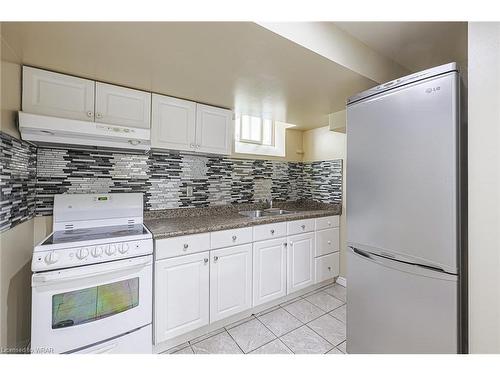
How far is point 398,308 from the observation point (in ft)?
3.97

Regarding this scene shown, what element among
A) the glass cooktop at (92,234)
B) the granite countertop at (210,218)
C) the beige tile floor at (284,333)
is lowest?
the beige tile floor at (284,333)

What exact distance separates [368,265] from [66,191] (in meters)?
2.23

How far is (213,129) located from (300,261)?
63.3 inches

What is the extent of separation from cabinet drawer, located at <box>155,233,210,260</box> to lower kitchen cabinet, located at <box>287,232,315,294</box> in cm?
90

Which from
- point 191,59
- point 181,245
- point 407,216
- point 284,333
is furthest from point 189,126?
point 284,333

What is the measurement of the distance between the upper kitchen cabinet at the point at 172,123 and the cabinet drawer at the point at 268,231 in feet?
3.14

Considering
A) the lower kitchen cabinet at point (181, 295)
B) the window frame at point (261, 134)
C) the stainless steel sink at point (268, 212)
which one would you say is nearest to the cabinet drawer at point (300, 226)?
the stainless steel sink at point (268, 212)

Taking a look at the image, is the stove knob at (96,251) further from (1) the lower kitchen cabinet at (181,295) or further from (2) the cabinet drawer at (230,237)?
(2) the cabinet drawer at (230,237)

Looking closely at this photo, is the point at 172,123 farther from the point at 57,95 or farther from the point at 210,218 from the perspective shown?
the point at 210,218

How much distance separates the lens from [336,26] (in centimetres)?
137

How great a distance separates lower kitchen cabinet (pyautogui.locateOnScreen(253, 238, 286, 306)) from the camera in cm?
197

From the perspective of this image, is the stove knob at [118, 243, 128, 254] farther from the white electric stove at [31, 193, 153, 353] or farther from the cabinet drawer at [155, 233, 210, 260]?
the cabinet drawer at [155, 233, 210, 260]

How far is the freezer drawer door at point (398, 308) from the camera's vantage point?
105 cm
